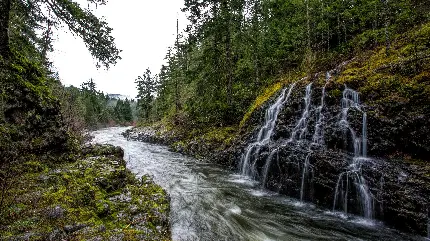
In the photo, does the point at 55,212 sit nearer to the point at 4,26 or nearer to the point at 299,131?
the point at 4,26

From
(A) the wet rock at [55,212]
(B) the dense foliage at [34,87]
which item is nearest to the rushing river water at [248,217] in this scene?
(A) the wet rock at [55,212]

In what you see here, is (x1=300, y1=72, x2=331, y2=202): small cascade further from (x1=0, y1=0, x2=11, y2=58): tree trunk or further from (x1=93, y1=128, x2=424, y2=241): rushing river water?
(x1=0, y1=0, x2=11, y2=58): tree trunk

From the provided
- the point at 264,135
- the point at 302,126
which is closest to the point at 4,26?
the point at 264,135

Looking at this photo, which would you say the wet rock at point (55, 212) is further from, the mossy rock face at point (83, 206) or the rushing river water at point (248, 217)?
the rushing river water at point (248, 217)

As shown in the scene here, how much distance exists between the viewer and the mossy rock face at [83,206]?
164 inches

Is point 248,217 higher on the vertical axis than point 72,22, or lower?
lower

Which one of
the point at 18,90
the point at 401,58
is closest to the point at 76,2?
the point at 18,90

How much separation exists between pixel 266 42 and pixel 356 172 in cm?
1504

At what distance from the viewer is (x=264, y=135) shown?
12.6 metres

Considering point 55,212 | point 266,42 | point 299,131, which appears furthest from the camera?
point 266,42

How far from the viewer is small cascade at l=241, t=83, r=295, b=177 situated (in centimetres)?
1202

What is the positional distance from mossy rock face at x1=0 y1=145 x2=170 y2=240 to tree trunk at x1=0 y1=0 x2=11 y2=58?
353 centimetres

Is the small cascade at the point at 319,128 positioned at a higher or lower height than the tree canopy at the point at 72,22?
lower

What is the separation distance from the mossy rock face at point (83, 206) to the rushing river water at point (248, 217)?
3.30 ft
